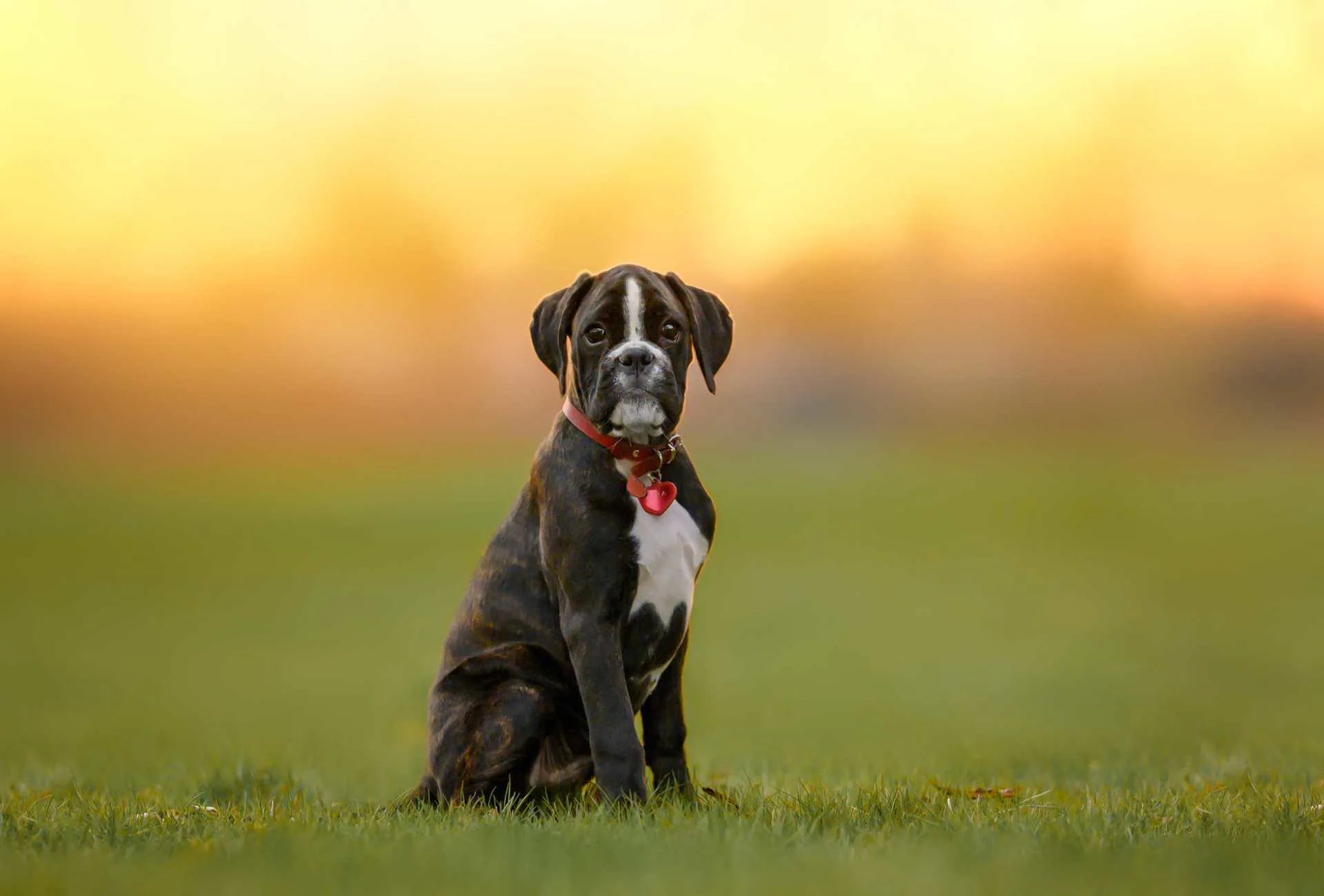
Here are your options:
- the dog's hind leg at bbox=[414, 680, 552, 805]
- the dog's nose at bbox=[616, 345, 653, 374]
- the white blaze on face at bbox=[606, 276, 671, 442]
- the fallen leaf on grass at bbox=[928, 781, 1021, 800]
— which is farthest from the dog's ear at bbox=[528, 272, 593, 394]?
the fallen leaf on grass at bbox=[928, 781, 1021, 800]

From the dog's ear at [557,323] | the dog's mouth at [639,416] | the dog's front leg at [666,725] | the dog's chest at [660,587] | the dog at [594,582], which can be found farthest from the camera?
the dog's front leg at [666,725]

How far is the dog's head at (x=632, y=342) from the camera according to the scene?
17.7 feet

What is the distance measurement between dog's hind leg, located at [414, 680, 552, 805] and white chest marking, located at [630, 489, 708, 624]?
616 millimetres

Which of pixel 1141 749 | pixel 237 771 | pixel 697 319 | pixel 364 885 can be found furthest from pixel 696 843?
pixel 1141 749

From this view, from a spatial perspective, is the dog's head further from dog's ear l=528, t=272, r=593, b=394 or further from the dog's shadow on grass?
the dog's shadow on grass

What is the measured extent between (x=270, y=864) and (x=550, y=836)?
36.7 inches

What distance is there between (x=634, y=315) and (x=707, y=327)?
1.30 ft

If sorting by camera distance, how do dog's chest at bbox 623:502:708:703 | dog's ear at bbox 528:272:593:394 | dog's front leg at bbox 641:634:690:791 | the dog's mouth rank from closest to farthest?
the dog's mouth → dog's chest at bbox 623:502:708:703 → dog's ear at bbox 528:272:593:394 → dog's front leg at bbox 641:634:690:791

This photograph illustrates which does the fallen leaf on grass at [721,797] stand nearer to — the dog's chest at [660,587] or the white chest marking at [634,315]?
the dog's chest at [660,587]

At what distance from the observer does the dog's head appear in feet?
17.7

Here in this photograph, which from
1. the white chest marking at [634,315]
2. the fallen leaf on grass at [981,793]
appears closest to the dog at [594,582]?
the white chest marking at [634,315]

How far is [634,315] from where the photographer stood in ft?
18.2

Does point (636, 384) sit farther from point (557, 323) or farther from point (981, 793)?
point (981, 793)

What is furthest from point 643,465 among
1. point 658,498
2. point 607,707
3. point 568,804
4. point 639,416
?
point 568,804
